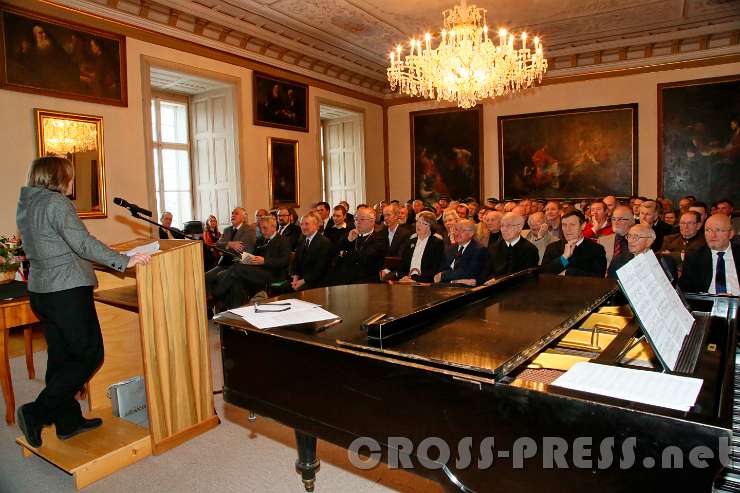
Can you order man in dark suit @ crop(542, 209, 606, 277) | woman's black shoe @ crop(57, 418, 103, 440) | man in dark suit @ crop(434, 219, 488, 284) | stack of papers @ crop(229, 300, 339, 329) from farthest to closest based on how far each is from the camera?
man in dark suit @ crop(434, 219, 488, 284) → man in dark suit @ crop(542, 209, 606, 277) → woman's black shoe @ crop(57, 418, 103, 440) → stack of papers @ crop(229, 300, 339, 329)

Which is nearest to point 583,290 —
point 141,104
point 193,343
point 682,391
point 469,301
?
point 469,301

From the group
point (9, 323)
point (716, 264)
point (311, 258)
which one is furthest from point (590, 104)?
point (9, 323)

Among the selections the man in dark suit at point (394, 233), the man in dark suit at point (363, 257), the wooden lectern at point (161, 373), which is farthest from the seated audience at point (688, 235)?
the wooden lectern at point (161, 373)

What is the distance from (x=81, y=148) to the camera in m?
7.06

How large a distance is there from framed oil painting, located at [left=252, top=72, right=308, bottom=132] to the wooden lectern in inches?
266

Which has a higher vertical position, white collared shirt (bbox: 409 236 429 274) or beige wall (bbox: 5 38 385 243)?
beige wall (bbox: 5 38 385 243)

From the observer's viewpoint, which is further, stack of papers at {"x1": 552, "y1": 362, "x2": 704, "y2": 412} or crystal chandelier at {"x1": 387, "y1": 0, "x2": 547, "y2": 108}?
crystal chandelier at {"x1": 387, "y1": 0, "x2": 547, "y2": 108}

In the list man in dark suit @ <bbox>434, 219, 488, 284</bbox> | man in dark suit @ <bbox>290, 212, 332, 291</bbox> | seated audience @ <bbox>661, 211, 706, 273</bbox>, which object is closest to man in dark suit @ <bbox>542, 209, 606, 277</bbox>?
man in dark suit @ <bbox>434, 219, 488, 284</bbox>

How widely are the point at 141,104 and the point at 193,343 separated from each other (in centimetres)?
568

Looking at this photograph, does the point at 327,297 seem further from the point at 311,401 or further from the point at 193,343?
the point at 193,343

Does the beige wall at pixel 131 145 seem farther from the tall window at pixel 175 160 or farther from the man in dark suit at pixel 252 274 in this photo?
the man in dark suit at pixel 252 274

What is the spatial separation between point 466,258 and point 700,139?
808 cm

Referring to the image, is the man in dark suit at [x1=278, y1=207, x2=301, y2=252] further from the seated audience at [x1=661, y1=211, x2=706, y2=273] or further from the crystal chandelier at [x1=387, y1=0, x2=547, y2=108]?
the seated audience at [x1=661, y1=211, x2=706, y2=273]

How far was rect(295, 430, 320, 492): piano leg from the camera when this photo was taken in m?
2.74
